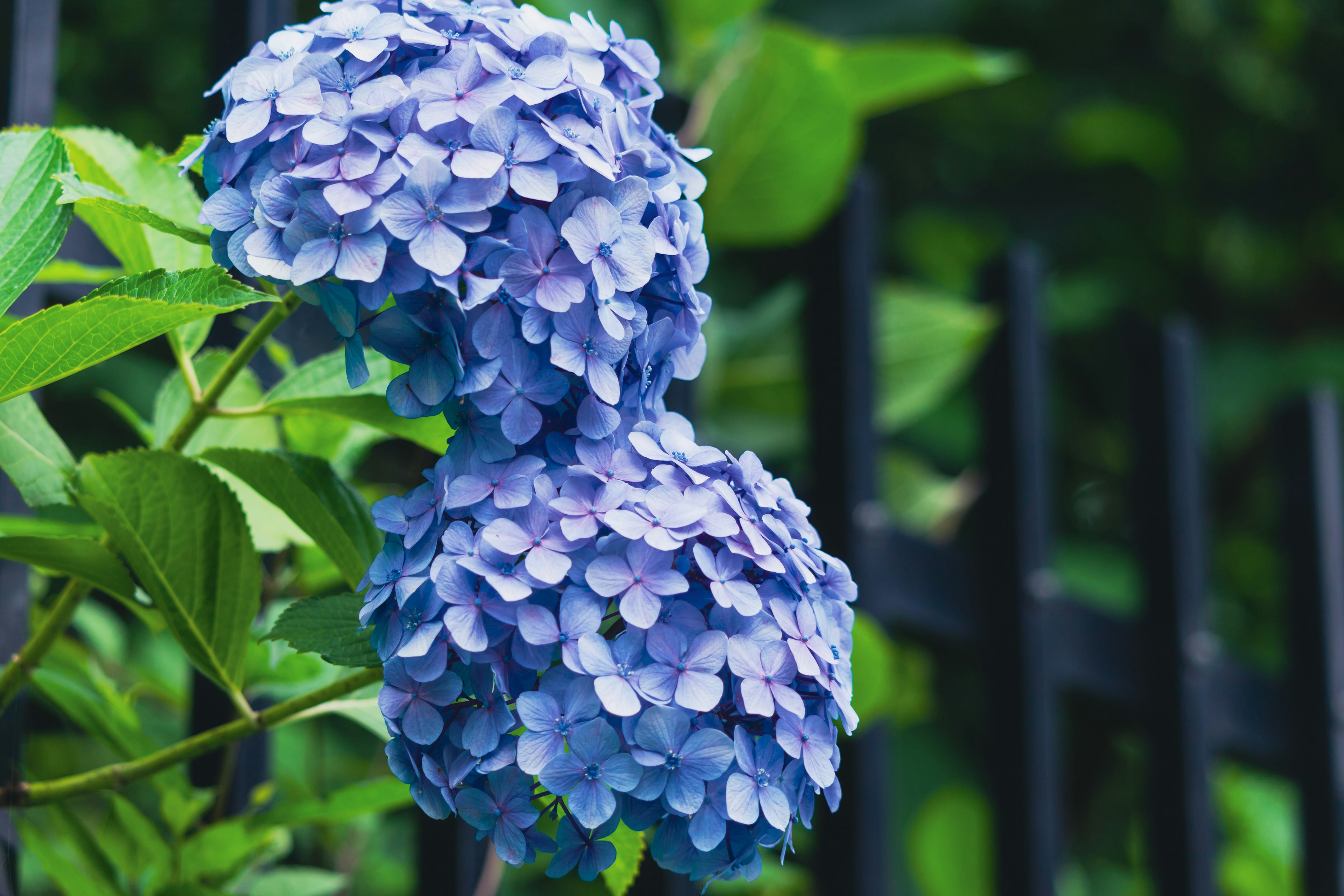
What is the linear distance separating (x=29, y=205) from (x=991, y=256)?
4.22 feet

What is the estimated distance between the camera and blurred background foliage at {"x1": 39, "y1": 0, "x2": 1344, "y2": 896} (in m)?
1.09

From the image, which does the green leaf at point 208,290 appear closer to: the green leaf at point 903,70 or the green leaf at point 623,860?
the green leaf at point 623,860

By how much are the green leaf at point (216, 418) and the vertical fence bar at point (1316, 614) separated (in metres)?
1.42

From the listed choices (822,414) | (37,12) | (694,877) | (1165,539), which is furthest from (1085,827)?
(37,12)

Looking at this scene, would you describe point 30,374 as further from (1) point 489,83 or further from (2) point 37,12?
(2) point 37,12

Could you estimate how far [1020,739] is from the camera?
1.16 meters

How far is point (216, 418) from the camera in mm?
496

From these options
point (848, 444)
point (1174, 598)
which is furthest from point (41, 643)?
point (1174, 598)

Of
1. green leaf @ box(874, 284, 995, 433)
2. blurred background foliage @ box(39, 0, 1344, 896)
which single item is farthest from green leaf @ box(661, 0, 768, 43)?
green leaf @ box(874, 284, 995, 433)

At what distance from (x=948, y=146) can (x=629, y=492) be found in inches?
68.1

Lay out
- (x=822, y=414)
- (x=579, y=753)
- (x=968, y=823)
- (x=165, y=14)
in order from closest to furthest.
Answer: (x=579, y=753), (x=822, y=414), (x=968, y=823), (x=165, y=14)

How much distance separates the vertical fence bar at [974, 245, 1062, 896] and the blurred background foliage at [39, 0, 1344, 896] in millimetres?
55

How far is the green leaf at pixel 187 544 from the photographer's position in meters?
0.42

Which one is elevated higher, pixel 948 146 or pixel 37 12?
pixel 37 12
